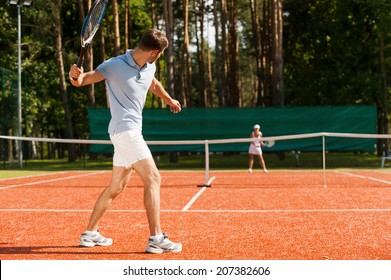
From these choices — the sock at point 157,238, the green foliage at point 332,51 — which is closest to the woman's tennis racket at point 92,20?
the sock at point 157,238

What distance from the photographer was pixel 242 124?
23.5m

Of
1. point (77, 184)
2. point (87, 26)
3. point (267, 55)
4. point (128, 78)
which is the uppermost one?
point (267, 55)

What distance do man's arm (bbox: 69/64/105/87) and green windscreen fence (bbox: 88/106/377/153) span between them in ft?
57.2

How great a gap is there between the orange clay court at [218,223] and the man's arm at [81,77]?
58.6 inches

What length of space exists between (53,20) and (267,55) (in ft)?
51.5

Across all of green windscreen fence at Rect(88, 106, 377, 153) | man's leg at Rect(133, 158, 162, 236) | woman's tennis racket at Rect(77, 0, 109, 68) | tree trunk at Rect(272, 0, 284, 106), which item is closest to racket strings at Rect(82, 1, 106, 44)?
woman's tennis racket at Rect(77, 0, 109, 68)

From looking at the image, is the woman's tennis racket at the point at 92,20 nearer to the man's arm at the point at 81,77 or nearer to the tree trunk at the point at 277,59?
the man's arm at the point at 81,77

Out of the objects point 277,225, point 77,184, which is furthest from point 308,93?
point 277,225

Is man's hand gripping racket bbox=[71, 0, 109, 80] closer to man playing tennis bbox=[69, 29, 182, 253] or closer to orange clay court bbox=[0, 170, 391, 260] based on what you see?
man playing tennis bbox=[69, 29, 182, 253]

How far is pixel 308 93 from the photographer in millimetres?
39938

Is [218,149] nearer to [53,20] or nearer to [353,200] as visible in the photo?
[353,200]

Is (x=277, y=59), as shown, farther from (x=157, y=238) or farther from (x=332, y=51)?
(x=157, y=238)

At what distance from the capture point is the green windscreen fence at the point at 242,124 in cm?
2309

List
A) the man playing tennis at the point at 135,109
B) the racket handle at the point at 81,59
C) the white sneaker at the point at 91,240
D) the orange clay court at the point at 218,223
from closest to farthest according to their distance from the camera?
the racket handle at the point at 81,59 < the man playing tennis at the point at 135,109 < the orange clay court at the point at 218,223 < the white sneaker at the point at 91,240
